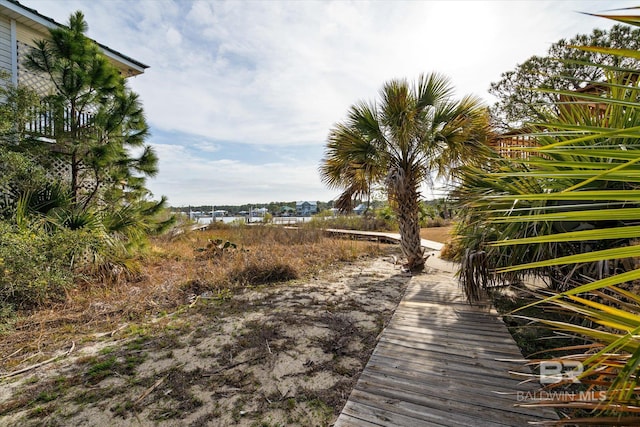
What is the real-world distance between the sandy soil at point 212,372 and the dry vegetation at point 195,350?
10 millimetres

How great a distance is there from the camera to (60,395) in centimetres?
232

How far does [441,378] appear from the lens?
7.17 feet

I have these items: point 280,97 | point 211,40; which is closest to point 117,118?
point 211,40

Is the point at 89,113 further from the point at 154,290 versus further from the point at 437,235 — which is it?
the point at 437,235

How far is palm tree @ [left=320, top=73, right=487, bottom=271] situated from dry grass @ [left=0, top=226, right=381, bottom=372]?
2.26m

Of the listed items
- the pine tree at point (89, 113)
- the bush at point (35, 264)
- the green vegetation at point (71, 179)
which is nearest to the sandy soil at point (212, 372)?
the bush at point (35, 264)

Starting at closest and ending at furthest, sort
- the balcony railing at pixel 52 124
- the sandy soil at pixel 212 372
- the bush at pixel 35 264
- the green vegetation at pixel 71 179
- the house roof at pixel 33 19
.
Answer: the sandy soil at pixel 212 372
the bush at pixel 35 264
the green vegetation at pixel 71 179
the balcony railing at pixel 52 124
the house roof at pixel 33 19

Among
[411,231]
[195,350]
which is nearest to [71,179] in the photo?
[195,350]

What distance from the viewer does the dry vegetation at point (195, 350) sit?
7.13ft

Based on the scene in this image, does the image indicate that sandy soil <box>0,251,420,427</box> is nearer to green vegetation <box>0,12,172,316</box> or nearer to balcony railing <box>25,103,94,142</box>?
green vegetation <box>0,12,172,316</box>

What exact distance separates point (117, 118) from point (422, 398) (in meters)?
7.01

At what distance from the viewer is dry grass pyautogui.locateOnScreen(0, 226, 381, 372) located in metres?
3.15

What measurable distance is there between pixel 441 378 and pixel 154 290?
421 cm

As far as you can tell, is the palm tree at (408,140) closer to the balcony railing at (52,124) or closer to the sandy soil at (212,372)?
the sandy soil at (212,372)
